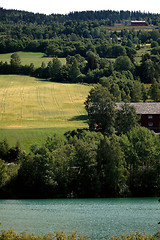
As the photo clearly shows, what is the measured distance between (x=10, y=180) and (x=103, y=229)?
25.7 meters

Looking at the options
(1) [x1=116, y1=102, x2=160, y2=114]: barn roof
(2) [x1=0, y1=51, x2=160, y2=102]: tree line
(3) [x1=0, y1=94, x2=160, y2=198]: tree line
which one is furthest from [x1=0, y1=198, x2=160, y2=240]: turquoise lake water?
(2) [x1=0, y1=51, x2=160, y2=102]: tree line

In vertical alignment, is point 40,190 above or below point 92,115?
below

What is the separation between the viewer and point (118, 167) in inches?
2581

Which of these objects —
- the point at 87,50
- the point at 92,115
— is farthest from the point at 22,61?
the point at 92,115

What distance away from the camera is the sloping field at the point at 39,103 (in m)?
106

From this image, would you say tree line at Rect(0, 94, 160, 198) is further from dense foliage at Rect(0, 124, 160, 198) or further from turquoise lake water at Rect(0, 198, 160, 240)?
turquoise lake water at Rect(0, 198, 160, 240)

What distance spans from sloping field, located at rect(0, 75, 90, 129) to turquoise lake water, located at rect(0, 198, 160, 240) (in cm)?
4264

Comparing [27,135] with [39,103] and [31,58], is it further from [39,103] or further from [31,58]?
[31,58]

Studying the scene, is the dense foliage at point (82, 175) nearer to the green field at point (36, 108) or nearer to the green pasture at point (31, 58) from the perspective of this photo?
the green field at point (36, 108)

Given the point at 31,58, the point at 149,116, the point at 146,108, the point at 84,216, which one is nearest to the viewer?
the point at 84,216

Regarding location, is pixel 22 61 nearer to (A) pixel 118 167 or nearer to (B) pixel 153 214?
(A) pixel 118 167

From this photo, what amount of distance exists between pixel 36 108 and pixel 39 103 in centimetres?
570

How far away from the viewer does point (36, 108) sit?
12075 centimetres

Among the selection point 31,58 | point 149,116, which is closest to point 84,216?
point 149,116
